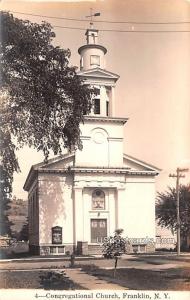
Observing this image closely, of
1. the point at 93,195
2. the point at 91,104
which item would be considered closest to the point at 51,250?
the point at 93,195

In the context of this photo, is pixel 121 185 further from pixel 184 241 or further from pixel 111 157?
pixel 184 241

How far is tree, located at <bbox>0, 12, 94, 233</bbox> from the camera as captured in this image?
10.1 metres

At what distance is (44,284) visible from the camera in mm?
9047

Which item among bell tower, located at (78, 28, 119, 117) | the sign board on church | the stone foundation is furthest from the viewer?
the stone foundation

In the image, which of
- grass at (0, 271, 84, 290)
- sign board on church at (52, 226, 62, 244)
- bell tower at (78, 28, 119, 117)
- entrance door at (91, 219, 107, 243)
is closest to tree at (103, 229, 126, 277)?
grass at (0, 271, 84, 290)

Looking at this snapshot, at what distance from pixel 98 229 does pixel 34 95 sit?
1039 cm

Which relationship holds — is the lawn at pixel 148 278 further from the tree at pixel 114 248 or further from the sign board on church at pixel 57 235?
the sign board on church at pixel 57 235

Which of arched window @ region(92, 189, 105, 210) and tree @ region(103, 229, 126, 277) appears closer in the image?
tree @ region(103, 229, 126, 277)

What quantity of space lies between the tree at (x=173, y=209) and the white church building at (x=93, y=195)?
6.93 ft

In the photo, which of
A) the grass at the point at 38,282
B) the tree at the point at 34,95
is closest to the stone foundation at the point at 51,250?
the tree at the point at 34,95

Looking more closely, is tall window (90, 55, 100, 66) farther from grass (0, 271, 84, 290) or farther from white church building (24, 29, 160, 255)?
grass (0, 271, 84, 290)

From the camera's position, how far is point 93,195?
19.8 m

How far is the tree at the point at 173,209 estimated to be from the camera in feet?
33.1

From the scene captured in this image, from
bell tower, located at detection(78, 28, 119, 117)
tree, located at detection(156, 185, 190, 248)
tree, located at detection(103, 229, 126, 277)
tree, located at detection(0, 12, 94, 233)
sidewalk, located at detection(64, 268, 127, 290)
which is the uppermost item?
bell tower, located at detection(78, 28, 119, 117)
